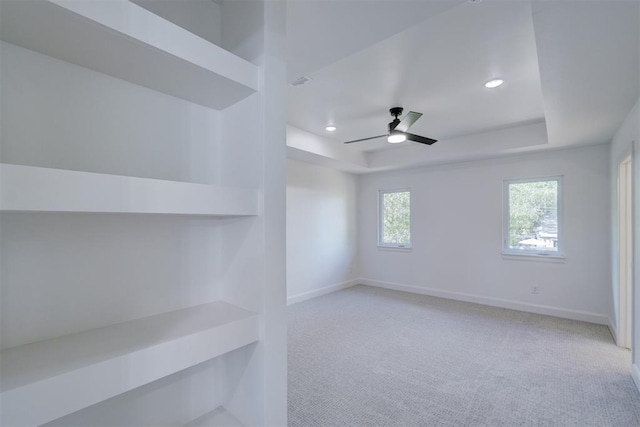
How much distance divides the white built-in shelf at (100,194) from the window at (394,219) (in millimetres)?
5286

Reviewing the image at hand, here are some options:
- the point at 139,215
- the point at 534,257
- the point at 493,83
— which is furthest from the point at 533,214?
the point at 139,215

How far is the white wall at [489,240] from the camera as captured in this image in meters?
4.10

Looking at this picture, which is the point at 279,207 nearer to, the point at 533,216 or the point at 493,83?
the point at 493,83

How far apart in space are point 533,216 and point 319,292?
3.62 m

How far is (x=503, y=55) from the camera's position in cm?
239

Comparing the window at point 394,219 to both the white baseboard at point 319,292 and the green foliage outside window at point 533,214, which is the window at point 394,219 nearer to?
the white baseboard at point 319,292

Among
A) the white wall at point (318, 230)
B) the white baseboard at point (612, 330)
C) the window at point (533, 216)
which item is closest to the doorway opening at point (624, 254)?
the white baseboard at point (612, 330)

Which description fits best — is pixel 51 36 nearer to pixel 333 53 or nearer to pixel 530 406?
pixel 333 53

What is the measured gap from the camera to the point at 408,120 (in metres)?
3.12

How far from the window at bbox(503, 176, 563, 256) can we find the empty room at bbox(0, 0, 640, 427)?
0.08 ft

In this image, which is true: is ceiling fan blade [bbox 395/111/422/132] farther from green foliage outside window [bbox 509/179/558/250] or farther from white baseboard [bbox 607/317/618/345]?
white baseboard [bbox 607/317/618/345]

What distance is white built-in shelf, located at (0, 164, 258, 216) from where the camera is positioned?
0.69 m

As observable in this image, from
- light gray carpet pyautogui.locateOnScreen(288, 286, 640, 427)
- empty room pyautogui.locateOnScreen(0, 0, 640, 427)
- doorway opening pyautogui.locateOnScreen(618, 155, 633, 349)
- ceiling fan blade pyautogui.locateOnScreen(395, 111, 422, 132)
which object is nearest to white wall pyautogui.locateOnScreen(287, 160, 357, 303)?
empty room pyautogui.locateOnScreen(0, 0, 640, 427)

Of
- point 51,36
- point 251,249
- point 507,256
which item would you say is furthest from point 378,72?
point 507,256
